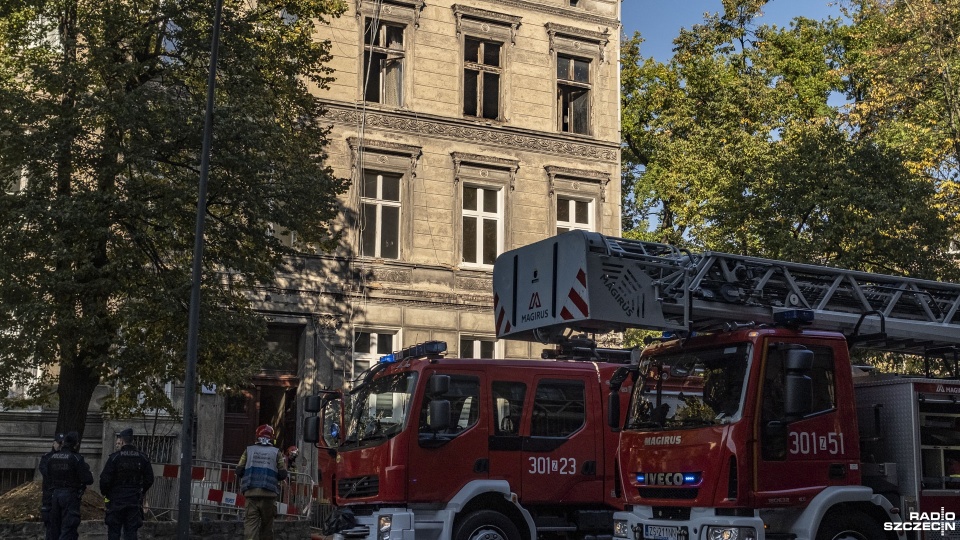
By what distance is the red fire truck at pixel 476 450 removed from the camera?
1370 cm

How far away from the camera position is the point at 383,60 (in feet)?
91.9

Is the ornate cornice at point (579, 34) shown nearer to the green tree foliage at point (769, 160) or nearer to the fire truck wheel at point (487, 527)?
the green tree foliage at point (769, 160)

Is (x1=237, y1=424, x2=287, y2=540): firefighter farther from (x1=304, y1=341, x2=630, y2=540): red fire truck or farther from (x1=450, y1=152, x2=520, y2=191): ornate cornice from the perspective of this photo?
(x1=450, y1=152, x2=520, y2=191): ornate cornice

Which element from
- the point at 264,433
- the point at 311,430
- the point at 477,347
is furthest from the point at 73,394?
the point at 477,347

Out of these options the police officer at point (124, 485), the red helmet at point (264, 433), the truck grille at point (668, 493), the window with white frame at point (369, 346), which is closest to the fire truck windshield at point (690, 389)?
the truck grille at point (668, 493)

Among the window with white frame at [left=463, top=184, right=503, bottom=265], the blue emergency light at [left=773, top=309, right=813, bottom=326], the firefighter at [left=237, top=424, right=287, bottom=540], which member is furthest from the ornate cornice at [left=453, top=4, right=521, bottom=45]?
the blue emergency light at [left=773, top=309, right=813, bottom=326]

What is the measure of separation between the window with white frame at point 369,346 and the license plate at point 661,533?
49.1 feet

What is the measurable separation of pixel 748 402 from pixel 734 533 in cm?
127

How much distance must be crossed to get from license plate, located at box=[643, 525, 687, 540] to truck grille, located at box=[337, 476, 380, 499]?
134 inches

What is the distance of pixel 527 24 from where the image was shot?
29703 mm

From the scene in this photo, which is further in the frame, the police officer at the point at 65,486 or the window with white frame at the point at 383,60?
the window with white frame at the point at 383,60

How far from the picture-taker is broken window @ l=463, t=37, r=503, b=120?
28.9 m

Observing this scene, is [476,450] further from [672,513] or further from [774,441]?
[774,441]

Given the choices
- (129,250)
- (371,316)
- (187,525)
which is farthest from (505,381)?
(371,316)
